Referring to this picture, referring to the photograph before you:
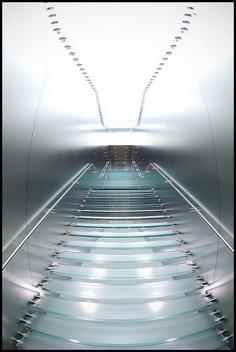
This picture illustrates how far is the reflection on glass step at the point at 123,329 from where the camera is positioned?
2.63 meters

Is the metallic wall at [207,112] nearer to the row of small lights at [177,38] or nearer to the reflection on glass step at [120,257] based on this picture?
the row of small lights at [177,38]

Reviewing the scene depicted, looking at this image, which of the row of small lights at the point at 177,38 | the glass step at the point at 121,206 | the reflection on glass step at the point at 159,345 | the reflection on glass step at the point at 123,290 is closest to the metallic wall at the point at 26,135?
the reflection on glass step at the point at 159,345

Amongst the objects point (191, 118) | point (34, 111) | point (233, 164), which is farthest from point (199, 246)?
point (34, 111)

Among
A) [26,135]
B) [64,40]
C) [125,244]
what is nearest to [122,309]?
[125,244]

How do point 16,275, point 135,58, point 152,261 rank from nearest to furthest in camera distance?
point 16,275
point 152,261
point 135,58

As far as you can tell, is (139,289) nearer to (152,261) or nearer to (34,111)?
(152,261)

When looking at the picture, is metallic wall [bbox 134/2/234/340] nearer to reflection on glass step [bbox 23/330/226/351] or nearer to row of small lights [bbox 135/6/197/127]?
row of small lights [bbox 135/6/197/127]

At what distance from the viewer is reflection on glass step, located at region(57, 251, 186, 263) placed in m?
3.60

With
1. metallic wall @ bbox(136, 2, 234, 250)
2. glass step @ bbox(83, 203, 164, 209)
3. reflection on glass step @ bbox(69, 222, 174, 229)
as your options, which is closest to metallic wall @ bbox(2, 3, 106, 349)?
reflection on glass step @ bbox(69, 222, 174, 229)

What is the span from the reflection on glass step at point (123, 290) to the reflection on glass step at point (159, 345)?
40cm

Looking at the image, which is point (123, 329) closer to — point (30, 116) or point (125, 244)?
point (125, 244)

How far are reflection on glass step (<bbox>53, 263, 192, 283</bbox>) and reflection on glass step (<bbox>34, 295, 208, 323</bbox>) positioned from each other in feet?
0.82

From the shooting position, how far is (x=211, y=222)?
3.25 metres

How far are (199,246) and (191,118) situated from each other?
1561mm
